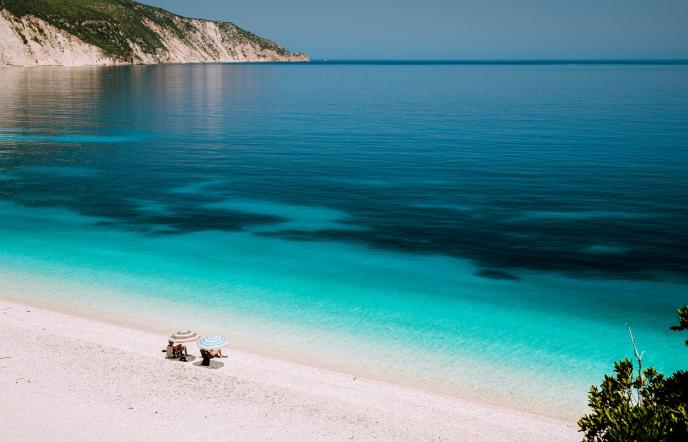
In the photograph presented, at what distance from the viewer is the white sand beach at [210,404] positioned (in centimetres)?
1672

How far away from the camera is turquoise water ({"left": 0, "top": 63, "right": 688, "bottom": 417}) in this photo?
23984 millimetres

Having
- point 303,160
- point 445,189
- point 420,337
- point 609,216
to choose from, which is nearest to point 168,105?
point 303,160

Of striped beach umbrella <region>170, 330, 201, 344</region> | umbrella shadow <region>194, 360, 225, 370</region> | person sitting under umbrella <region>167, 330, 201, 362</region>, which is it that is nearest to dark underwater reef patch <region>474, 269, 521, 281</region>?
umbrella shadow <region>194, 360, 225, 370</region>

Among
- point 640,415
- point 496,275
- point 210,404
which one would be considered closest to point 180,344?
point 210,404

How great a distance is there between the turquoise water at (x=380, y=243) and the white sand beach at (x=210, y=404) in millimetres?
1924

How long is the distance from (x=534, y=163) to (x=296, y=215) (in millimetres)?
26339

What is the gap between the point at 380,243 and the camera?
36.7 metres

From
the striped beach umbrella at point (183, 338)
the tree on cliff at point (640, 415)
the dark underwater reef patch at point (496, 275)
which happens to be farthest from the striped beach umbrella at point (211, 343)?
the dark underwater reef patch at point (496, 275)

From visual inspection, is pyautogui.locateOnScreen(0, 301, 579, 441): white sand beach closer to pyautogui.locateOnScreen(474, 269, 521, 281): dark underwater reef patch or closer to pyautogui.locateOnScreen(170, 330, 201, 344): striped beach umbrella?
pyautogui.locateOnScreen(170, 330, 201, 344): striped beach umbrella

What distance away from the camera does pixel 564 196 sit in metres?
46.6

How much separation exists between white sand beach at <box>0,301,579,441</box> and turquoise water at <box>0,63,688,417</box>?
6.31 feet

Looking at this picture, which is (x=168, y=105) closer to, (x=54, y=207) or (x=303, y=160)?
(x=303, y=160)

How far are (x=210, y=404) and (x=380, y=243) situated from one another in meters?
20.0

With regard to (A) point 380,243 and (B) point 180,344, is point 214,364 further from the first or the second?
(A) point 380,243
